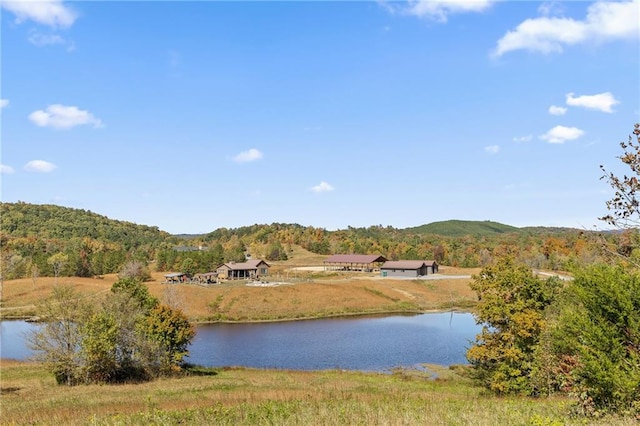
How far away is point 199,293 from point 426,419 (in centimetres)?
9597

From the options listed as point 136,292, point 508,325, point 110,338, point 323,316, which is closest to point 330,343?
point 323,316

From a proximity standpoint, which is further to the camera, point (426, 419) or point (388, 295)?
point (388, 295)

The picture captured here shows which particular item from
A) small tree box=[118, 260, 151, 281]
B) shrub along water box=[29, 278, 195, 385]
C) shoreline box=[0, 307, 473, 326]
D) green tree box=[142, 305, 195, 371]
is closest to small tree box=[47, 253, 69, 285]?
small tree box=[118, 260, 151, 281]

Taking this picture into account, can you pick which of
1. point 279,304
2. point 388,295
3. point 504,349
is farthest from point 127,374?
point 388,295

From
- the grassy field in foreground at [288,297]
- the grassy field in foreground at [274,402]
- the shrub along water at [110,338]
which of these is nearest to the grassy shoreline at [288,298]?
the grassy field in foreground at [288,297]

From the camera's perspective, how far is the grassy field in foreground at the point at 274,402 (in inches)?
417

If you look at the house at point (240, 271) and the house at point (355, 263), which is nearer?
the house at point (240, 271)

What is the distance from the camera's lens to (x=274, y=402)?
14.9 metres

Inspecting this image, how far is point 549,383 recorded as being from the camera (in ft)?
91.1

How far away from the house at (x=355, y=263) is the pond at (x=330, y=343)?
58.7 metres

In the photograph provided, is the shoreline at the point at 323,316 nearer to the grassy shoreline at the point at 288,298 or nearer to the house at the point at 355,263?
the grassy shoreline at the point at 288,298

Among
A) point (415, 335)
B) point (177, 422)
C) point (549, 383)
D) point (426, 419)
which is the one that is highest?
point (426, 419)

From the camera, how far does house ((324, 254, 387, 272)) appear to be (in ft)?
486

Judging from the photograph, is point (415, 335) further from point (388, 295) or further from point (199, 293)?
point (199, 293)
